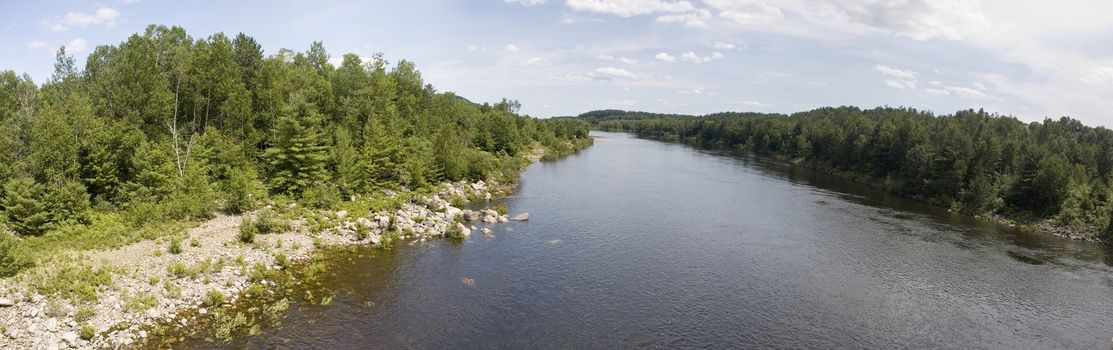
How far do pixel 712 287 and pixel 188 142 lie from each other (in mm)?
46533

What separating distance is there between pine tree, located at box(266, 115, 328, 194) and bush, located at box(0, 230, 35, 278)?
74.0 ft

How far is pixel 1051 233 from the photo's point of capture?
5672cm

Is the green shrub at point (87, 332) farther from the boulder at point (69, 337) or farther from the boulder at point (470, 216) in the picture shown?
the boulder at point (470, 216)

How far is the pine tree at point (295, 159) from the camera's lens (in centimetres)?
4975

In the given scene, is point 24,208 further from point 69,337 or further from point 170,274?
point 69,337

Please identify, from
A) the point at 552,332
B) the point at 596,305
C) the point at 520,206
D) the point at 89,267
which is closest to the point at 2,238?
the point at 89,267

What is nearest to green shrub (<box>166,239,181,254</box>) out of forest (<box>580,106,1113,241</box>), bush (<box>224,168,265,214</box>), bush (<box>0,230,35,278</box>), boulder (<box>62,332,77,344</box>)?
bush (<box>0,230,35,278</box>)

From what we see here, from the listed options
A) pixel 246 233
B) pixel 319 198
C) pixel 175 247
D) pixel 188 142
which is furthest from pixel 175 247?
pixel 188 142

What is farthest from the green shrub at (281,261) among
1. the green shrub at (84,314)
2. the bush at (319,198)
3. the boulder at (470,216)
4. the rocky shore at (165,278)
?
the boulder at (470,216)

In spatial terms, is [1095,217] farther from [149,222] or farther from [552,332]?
[149,222]

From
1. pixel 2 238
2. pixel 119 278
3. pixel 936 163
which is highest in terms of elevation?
pixel 936 163

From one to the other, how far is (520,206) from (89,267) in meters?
37.6

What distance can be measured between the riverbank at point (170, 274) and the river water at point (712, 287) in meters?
2.97

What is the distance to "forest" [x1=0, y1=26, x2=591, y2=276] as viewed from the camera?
34.5 metres
